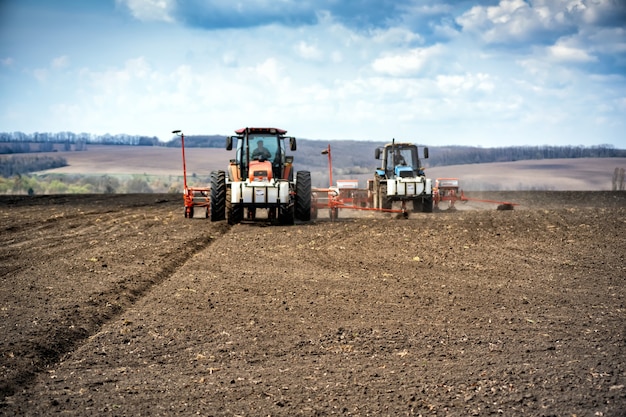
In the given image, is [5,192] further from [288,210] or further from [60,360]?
[60,360]

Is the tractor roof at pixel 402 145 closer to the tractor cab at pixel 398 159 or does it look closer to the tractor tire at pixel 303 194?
the tractor cab at pixel 398 159

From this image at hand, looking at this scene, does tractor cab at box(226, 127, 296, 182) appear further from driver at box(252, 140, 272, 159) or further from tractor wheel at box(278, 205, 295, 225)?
tractor wheel at box(278, 205, 295, 225)

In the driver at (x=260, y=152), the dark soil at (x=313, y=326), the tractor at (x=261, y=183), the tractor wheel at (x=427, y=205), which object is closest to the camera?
the dark soil at (x=313, y=326)

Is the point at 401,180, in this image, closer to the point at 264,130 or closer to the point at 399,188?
the point at 399,188

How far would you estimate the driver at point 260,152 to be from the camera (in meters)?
21.0

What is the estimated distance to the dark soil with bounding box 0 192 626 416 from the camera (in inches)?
256

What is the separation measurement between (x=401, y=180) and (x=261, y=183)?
Result: 692 cm

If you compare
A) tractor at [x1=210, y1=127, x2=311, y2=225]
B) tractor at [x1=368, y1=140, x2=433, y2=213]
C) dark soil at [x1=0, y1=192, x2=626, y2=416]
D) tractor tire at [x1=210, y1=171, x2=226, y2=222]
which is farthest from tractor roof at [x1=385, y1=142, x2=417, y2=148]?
dark soil at [x1=0, y1=192, x2=626, y2=416]

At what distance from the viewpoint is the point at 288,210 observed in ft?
66.1

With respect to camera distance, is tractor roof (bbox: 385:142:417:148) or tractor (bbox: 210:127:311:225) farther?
tractor roof (bbox: 385:142:417:148)

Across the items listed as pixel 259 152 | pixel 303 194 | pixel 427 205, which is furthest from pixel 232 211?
pixel 427 205

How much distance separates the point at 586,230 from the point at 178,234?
10126 mm

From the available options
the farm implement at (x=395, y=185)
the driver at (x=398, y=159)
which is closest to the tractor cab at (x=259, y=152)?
the farm implement at (x=395, y=185)

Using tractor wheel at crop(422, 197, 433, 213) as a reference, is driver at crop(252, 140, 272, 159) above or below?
above
